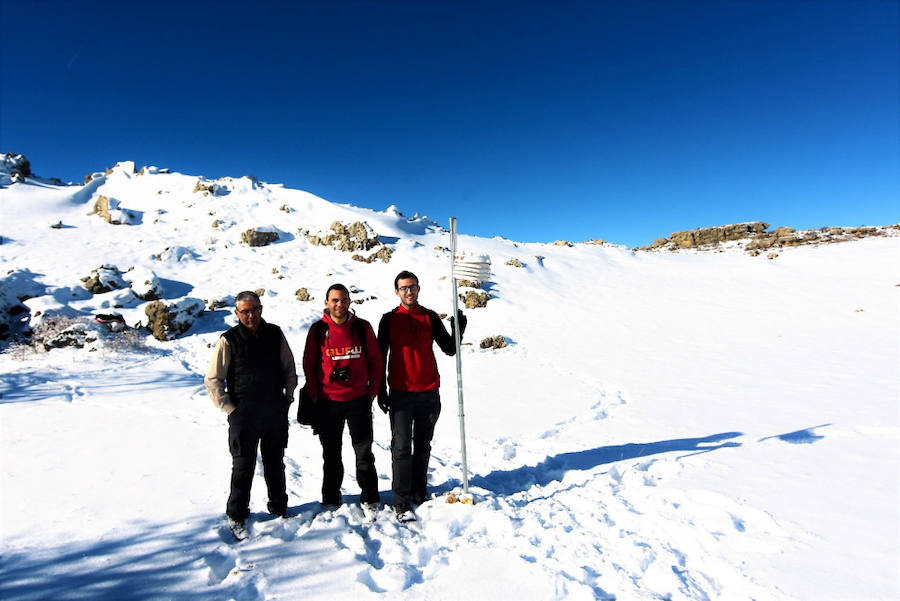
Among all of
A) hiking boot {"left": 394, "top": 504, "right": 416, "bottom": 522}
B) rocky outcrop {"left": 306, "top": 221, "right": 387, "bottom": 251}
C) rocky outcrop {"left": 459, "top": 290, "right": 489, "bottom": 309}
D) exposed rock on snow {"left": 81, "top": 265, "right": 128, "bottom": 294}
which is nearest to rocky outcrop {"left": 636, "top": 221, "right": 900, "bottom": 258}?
rocky outcrop {"left": 459, "top": 290, "right": 489, "bottom": 309}

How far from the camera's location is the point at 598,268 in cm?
2530

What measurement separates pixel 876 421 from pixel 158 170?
44.8 meters

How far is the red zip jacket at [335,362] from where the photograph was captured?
12.6 feet

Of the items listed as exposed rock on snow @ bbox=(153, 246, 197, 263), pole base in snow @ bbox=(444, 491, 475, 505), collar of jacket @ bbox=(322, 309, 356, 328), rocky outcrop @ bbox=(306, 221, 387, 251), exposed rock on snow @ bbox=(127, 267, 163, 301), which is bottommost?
pole base in snow @ bbox=(444, 491, 475, 505)

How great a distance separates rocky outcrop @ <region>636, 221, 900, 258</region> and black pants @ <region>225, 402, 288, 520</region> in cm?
3419

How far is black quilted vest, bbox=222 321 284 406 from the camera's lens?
3557 mm

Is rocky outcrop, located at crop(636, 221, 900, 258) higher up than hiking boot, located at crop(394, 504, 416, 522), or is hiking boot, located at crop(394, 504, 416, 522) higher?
rocky outcrop, located at crop(636, 221, 900, 258)

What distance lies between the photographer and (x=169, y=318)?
13242 mm

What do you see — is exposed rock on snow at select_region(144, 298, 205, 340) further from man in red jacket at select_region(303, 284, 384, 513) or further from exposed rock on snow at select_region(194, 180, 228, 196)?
exposed rock on snow at select_region(194, 180, 228, 196)

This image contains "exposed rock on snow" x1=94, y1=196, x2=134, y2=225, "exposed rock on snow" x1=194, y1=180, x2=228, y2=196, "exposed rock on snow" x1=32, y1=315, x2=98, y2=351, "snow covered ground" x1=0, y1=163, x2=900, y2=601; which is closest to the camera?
"snow covered ground" x1=0, y1=163, x2=900, y2=601

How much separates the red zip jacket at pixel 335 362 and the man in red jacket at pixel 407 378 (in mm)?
317

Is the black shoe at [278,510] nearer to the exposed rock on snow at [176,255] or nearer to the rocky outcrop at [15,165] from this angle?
the exposed rock on snow at [176,255]

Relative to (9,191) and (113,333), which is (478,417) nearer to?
(113,333)

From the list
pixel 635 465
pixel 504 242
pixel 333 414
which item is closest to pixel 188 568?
pixel 333 414
